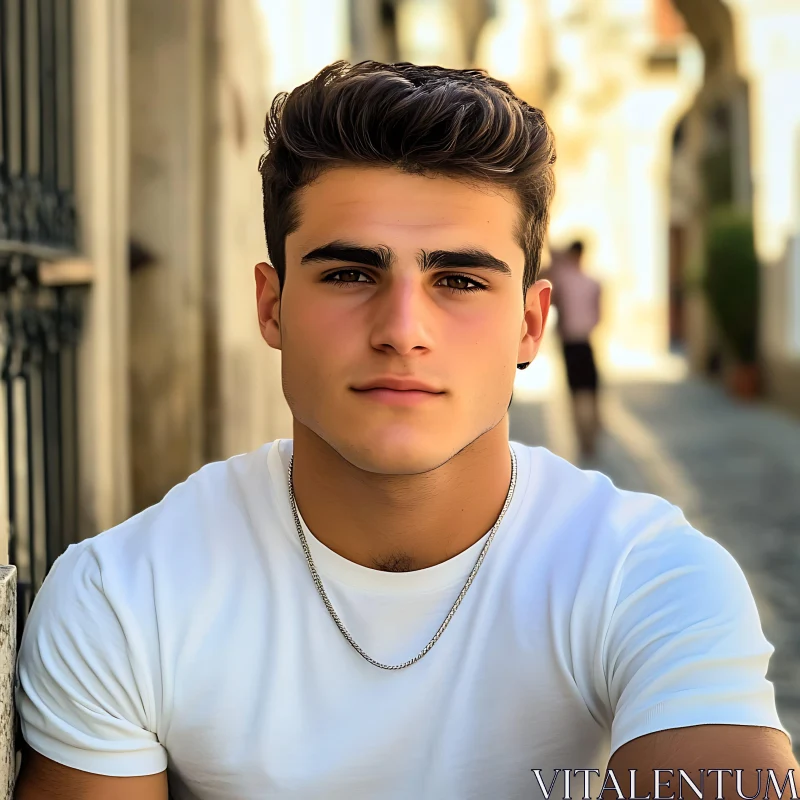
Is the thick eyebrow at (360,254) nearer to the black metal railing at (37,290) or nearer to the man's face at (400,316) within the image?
the man's face at (400,316)

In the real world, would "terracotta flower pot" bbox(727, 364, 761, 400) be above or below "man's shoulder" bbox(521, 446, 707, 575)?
below

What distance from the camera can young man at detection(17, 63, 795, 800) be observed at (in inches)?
70.2

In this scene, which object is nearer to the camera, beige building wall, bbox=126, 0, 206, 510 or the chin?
the chin

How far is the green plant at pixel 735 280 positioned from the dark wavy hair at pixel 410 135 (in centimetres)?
1412


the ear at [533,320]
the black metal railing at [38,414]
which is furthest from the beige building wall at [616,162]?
the ear at [533,320]

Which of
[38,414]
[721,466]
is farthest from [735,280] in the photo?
[38,414]

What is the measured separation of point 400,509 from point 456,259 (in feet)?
1.30

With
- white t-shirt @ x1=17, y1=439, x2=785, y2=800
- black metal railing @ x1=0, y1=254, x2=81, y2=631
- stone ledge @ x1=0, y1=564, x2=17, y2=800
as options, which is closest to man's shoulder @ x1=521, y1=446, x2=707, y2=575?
white t-shirt @ x1=17, y1=439, x2=785, y2=800

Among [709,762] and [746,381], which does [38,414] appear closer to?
[709,762]

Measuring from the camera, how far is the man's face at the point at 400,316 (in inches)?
72.5

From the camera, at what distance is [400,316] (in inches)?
71.8

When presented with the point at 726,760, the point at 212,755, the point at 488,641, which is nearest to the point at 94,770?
the point at 212,755

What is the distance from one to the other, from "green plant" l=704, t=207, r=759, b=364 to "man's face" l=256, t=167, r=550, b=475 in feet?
46.9

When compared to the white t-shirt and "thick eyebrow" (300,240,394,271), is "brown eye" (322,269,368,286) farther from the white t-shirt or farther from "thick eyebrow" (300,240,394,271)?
the white t-shirt
